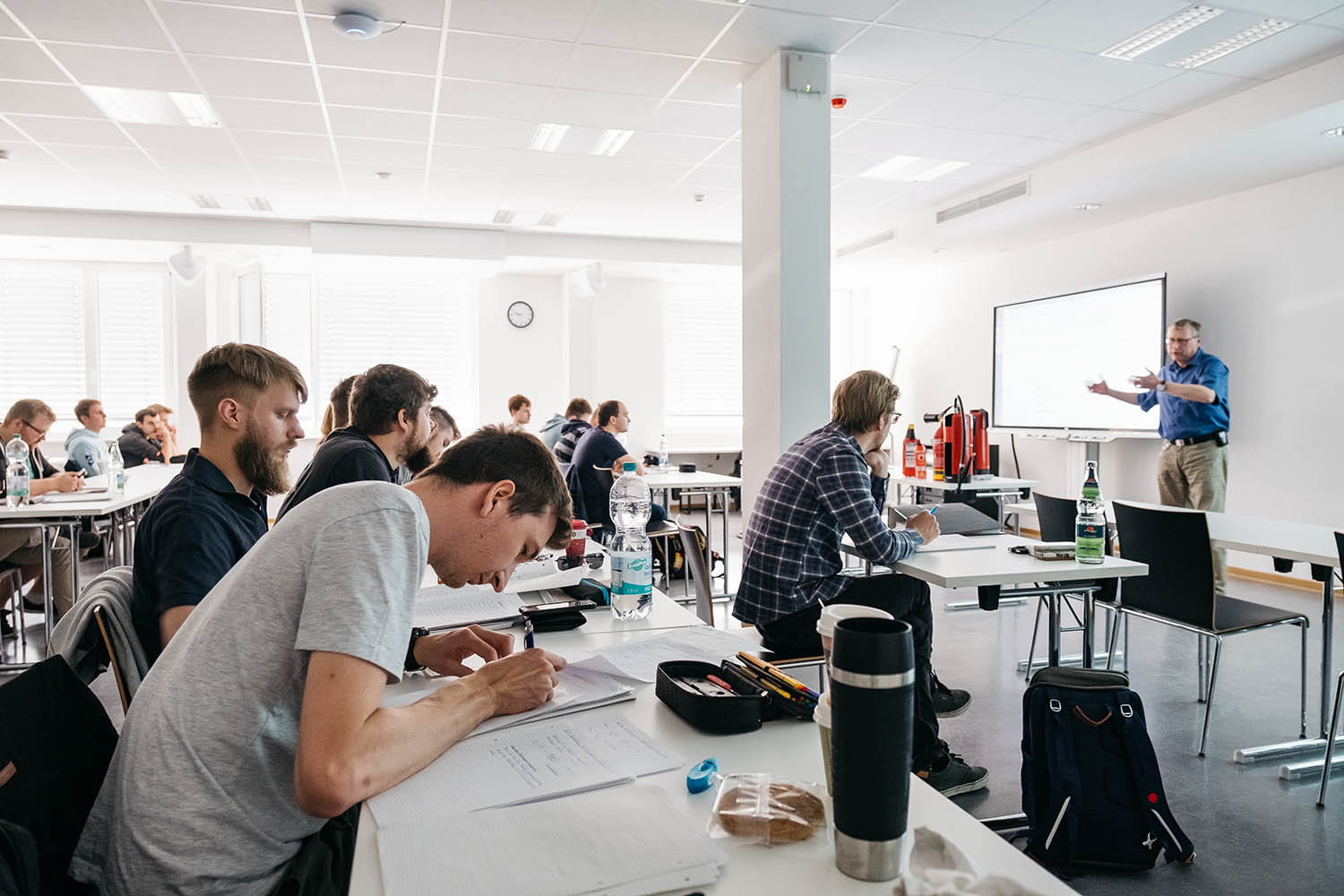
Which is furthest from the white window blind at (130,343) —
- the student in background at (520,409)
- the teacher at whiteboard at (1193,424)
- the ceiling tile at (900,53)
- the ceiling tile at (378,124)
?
the teacher at whiteboard at (1193,424)

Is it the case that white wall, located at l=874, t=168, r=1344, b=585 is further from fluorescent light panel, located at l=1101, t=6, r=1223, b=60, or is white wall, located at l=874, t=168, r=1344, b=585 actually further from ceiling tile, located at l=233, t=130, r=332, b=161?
ceiling tile, located at l=233, t=130, r=332, b=161

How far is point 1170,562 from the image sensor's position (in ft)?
10.1

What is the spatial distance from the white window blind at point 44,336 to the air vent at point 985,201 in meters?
8.50

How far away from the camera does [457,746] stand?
1.15m

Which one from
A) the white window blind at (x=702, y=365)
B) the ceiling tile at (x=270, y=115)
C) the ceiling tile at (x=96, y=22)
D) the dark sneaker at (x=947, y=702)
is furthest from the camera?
the white window blind at (x=702, y=365)

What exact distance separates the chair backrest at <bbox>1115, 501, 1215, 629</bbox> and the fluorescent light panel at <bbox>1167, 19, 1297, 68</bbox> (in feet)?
8.18

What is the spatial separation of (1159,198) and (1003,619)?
3.52m

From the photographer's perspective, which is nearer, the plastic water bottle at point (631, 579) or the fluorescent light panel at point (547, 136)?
the plastic water bottle at point (631, 579)

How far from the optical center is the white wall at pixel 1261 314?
213 inches

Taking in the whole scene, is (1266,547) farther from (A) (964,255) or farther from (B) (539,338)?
(B) (539,338)

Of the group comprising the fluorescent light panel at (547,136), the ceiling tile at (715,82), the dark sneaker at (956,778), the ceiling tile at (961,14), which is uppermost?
the fluorescent light panel at (547,136)

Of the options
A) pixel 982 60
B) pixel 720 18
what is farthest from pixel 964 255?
pixel 720 18

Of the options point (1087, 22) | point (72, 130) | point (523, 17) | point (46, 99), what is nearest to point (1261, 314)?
point (1087, 22)

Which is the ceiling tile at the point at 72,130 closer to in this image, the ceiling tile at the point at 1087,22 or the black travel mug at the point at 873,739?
the ceiling tile at the point at 1087,22
